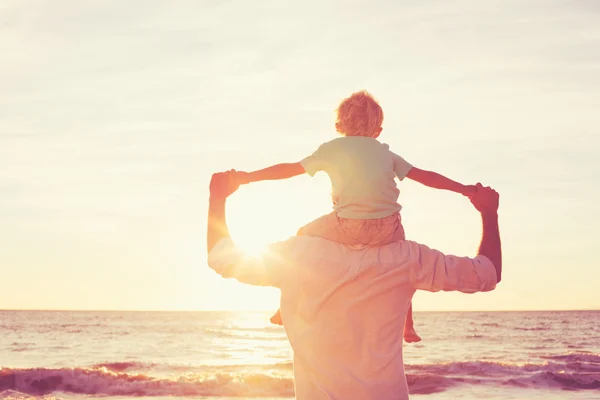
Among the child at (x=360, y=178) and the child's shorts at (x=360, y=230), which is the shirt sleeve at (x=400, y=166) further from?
the child's shorts at (x=360, y=230)

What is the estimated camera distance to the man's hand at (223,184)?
2.20 metres

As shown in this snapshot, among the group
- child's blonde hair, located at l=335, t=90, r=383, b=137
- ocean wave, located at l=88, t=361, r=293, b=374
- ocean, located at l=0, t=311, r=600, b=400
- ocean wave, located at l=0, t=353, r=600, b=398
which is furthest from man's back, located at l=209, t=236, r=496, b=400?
ocean wave, located at l=88, t=361, r=293, b=374

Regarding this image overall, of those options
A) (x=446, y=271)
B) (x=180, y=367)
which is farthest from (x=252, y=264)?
(x=180, y=367)

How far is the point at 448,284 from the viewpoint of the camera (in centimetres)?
211

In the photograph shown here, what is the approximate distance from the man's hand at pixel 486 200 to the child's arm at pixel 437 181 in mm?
17

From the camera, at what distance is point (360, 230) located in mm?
2135

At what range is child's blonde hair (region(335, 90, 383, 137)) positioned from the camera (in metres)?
2.31

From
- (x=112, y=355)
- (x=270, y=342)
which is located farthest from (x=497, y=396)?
(x=270, y=342)

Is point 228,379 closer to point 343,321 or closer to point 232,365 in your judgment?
point 232,365

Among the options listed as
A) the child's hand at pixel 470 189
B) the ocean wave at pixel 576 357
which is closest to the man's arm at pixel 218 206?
the child's hand at pixel 470 189

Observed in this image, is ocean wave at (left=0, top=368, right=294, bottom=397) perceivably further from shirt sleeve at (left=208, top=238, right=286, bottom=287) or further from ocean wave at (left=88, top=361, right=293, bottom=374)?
shirt sleeve at (left=208, top=238, right=286, bottom=287)

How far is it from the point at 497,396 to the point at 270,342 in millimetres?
19648

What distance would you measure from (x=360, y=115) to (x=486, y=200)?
0.44m

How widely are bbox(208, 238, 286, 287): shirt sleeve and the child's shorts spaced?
160mm
